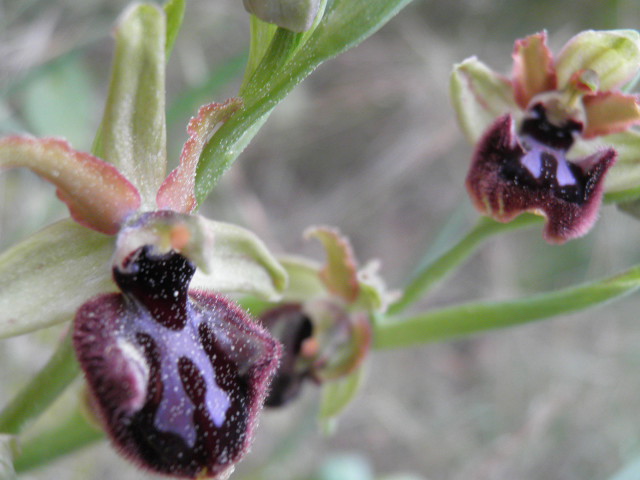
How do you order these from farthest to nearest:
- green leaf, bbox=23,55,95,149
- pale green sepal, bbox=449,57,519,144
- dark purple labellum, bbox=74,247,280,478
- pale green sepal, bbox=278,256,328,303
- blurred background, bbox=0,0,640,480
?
blurred background, bbox=0,0,640,480 < green leaf, bbox=23,55,95,149 < pale green sepal, bbox=278,256,328,303 < pale green sepal, bbox=449,57,519,144 < dark purple labellum, bbox=74,247,280,478

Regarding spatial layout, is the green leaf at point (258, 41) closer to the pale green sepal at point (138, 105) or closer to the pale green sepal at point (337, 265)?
the pale green sepal at point (138, 105)

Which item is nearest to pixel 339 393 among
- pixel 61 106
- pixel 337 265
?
pixel 337 265

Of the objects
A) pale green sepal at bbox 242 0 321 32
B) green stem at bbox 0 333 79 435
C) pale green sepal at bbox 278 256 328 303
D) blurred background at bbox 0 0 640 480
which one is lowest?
blurred background at bbox 0 0 640 480

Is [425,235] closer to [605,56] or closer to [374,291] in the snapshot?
[374,291]

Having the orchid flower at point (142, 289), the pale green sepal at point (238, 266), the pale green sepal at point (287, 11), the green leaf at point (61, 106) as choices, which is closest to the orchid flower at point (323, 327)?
the pale green sepal at point (238, 266)

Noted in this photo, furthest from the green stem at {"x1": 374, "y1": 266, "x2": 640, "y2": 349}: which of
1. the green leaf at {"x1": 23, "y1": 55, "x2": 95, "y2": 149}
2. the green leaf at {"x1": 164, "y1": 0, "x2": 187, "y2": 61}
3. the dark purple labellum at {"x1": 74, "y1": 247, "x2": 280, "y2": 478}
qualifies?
the green leaf at {"x1": 23, "y1": 55, "x2": 95, "y2": 149}

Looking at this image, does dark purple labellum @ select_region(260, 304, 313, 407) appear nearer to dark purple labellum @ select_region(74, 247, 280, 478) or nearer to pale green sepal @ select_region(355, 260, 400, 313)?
pale green sepal @ select_region(355, 260, 400, 313)

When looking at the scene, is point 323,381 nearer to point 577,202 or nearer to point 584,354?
point 577,202
